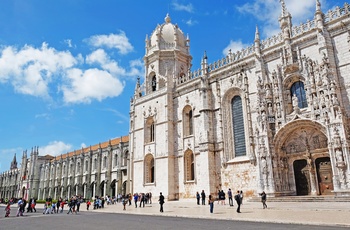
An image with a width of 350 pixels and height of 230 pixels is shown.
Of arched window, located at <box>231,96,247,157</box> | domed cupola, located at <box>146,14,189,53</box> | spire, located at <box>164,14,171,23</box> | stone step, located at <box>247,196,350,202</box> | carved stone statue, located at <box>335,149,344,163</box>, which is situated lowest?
stone step, located at <box>247,196,350,202</box>

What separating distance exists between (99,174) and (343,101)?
4328cm

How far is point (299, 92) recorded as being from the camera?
2348cm

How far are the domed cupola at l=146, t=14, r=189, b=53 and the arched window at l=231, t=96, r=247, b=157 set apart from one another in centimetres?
1266

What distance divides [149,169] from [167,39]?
16532 millimetres

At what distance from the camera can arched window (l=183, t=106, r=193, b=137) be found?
31.2m

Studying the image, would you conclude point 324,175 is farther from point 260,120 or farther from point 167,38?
point 167,38

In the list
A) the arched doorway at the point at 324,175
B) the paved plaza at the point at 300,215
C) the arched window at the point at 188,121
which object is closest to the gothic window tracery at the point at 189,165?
the arched window at the point at 188,121

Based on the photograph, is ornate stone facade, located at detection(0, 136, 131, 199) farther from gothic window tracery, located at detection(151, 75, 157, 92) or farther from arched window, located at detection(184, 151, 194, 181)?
gothic window tracery, located at detection(151, 75, 157, 92)

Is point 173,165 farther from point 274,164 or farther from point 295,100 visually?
point 295,100

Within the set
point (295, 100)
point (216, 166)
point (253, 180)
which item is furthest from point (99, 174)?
point (295, 100)

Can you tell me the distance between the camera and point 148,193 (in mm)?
31438

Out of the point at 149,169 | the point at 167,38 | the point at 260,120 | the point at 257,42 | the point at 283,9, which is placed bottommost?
the point at 149,169

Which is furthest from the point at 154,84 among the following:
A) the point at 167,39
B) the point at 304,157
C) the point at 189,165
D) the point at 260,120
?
the point at 304,157

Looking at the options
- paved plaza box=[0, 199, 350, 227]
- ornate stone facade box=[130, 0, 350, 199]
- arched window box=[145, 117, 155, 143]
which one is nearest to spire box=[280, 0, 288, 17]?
ornate stone facade box=[130, 0, 350, 199]
